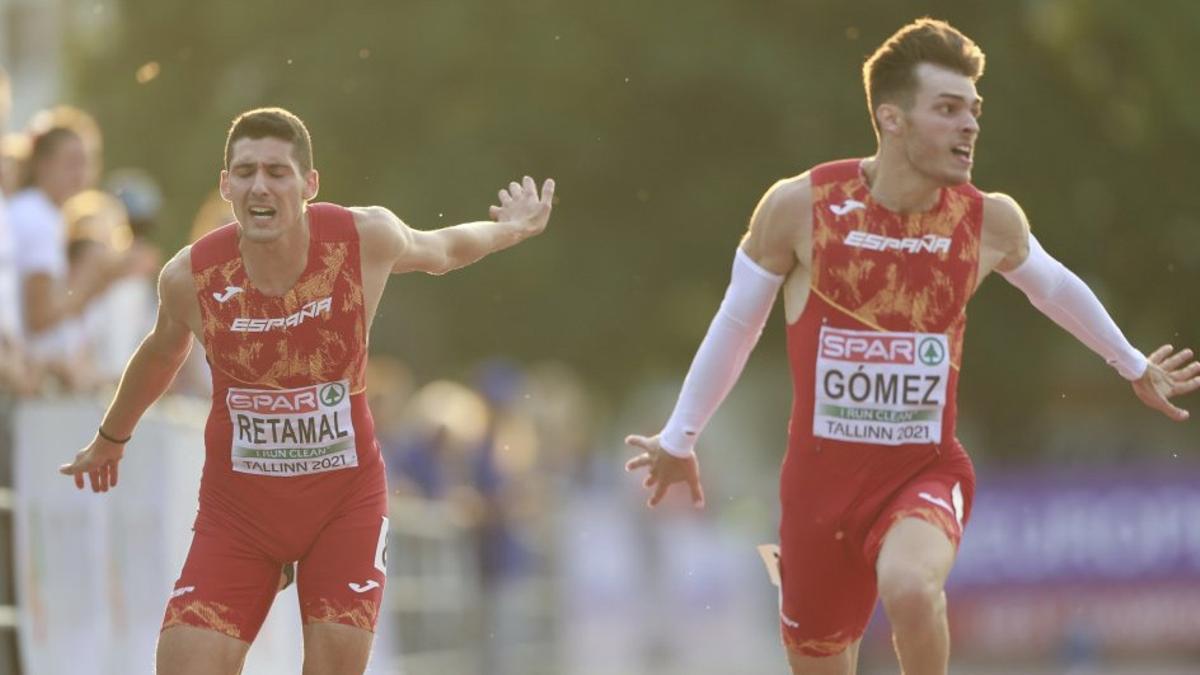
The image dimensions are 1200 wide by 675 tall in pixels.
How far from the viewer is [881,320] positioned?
9711 mm

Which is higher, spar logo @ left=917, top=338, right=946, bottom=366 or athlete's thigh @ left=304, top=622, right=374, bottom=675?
spar logo @ left=917, top=338, right=946, bottom=366

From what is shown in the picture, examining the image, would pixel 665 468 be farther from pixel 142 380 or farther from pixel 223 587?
pixel 142 380

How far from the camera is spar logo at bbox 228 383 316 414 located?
9.55 m

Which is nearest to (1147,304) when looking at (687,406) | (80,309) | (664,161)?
(664,161)

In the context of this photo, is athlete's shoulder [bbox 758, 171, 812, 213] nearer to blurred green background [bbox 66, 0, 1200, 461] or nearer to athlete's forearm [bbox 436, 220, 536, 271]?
athlete's forearm [bbox 436, 220, 536, 271]

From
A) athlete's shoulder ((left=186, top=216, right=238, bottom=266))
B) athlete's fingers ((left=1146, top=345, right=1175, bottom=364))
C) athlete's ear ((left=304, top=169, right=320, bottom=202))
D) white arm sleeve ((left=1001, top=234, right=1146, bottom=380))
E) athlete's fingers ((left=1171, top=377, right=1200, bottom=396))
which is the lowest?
athlete's fingers ((left=1171, top=377, right=1200, bottom=396))

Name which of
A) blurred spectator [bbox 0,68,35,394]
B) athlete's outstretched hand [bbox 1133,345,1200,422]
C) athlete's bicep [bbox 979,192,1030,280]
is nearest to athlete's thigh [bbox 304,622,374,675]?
athlete's bicep [bbox 979,192,1030,280]

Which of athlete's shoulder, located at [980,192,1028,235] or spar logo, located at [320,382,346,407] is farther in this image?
athlete's shoulder, located at [980,192,1028,235]

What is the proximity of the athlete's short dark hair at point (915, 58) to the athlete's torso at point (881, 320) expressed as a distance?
344mm

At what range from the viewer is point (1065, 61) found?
2811 cm

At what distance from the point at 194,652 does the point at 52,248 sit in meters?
4.01

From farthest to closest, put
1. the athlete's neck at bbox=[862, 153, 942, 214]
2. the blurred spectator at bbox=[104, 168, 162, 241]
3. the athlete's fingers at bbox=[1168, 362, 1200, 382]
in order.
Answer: the blurred spectator at bbox=[104, 168, 162, 241], the athlete's fingers at bbox=[1168, 362, 1200, 382], the athlete's neck at bbox=[862, 153, 942, 214]

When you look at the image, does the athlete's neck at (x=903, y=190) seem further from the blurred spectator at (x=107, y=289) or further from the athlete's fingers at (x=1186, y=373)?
the blurred spectator at (x=107, y=289)

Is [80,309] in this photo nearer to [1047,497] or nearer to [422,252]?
[422,252]
